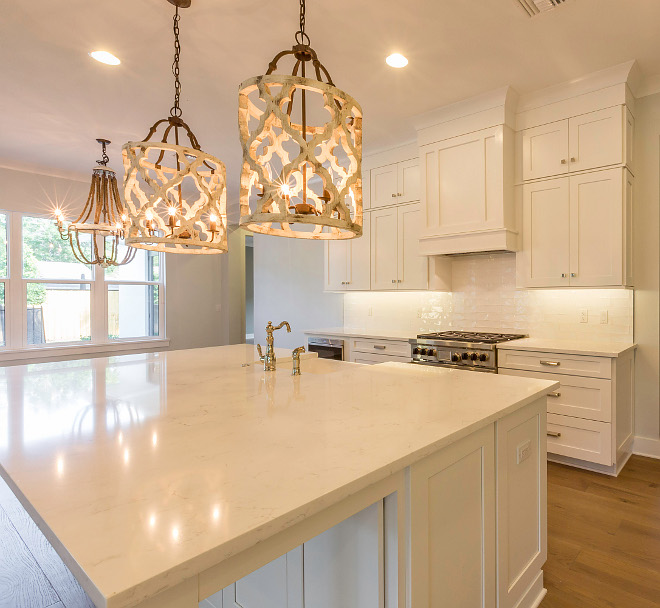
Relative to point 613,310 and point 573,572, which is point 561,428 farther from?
point 573,572

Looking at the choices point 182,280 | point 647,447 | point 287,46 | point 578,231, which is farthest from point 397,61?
point 182,280

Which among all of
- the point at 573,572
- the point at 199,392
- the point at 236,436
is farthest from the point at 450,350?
the point at 236,436

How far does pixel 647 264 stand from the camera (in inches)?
131

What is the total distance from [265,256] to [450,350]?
3469mm

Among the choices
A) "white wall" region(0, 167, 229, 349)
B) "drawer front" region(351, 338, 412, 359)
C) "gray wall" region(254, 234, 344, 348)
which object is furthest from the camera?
"gray wall" region(254, 234, 344, 348)

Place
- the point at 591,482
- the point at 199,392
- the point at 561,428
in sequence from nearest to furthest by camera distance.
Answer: the point at 199,392 < the point at 591,482 < the point at 561,428

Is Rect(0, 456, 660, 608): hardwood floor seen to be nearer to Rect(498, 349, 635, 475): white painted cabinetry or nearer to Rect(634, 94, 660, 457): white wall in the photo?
Rect(498, 349, 635, 475): white painted cabinetry

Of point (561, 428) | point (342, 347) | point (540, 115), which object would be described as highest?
point (540, 115)

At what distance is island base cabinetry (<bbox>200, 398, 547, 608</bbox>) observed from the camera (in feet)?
3.63

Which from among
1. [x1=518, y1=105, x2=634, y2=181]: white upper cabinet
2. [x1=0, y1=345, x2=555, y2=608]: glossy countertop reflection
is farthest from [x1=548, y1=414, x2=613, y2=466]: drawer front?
[x1=518, y1=105, x2=634, y2=181]: white upper cabinet

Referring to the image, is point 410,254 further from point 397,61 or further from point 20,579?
point 20,579

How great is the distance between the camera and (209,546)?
0.66m

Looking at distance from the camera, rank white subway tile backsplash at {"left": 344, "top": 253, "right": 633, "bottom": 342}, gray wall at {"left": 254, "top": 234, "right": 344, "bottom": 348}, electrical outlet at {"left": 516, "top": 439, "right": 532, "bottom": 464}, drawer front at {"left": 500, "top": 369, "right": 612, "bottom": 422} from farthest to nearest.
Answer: gray wall at {"left": 254, "top": 234, "right": 344, "bottom": 348} → white subway tile backsplash at {"left": 344, "top": 253, "right": 633, "bottom": 342} → drawer front at {"left": 500, "top": 369, "right": 612, "bottom": 422} → electrical outlet at {"left": 516, "top": 439, "right": 532, "bottom": 464}

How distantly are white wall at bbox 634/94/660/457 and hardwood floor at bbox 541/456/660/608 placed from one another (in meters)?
0.45
